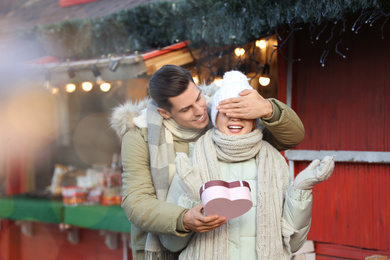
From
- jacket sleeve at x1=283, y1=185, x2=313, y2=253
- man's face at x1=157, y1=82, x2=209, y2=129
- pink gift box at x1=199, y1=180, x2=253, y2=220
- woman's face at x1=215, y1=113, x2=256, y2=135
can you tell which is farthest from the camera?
man's face at x1=157, y1=82, x2=209, y2=129

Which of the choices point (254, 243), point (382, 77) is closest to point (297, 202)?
point (254, 243)

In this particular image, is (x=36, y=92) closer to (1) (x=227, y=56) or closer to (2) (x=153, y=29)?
(2) (x=153, y=29)

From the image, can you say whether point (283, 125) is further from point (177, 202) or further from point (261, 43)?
point (261, 43)

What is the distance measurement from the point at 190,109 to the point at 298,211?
2.50 feet

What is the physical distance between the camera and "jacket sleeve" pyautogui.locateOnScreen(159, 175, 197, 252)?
8.48 feet

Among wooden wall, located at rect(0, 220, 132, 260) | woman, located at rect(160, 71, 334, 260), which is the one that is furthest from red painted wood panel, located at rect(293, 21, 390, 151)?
wooden wall, located at rect(0, 220, 132, 260)

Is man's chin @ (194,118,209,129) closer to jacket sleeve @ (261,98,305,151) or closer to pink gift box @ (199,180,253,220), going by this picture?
jacket sleeve @ (261,98,305,151)

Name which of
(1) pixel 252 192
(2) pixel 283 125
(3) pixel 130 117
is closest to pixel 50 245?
(3) pixel 130 117

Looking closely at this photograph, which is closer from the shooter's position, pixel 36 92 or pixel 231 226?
pixel 231 226

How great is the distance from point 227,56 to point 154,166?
3.11 metres

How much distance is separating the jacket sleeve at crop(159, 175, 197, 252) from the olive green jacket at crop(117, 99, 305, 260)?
0.07 metres

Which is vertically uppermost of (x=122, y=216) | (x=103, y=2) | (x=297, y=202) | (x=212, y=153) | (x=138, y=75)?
(x=103, y=2)

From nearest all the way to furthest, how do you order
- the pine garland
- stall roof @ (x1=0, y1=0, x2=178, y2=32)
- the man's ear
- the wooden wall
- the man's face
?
the man's face < the man's ear < the pine garland < the wooden wall < stall roof @ (x1=0, y1=0, x2=178, y2=32)

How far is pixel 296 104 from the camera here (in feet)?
16.5
